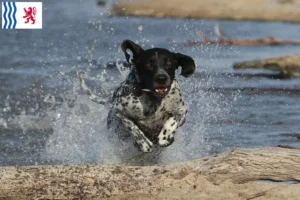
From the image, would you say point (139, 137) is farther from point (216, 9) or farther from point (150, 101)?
point (216, 9)

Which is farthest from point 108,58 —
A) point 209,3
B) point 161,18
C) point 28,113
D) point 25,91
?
point 209,3

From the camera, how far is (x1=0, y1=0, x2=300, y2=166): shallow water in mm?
9625

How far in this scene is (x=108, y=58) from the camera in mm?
16547

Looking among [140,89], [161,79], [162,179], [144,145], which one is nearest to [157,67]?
[161,79]

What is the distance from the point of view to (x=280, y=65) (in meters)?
16.0

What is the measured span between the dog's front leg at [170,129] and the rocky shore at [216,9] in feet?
47.6

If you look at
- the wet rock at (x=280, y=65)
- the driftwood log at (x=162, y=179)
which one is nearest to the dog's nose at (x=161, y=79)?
the driftwood log at (x=162, y=179)

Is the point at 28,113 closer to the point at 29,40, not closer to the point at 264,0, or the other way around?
the point at 29,40

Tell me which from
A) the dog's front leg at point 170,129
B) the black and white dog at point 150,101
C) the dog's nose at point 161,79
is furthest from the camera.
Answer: the dog's front leg at point 170,129

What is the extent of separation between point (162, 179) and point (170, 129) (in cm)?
158

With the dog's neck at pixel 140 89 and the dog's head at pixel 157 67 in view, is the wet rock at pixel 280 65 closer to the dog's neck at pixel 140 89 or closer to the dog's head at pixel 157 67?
the dog's head at pixel 157 67

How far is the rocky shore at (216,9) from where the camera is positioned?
76.4ft

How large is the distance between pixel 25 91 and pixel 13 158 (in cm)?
380

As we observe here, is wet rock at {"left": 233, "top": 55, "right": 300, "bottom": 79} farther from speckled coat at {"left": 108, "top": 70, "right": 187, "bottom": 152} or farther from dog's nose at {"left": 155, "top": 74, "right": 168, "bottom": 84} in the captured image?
dog's nose at {"left": 155, "top": 74, "right": 168, "bottom": 84}
